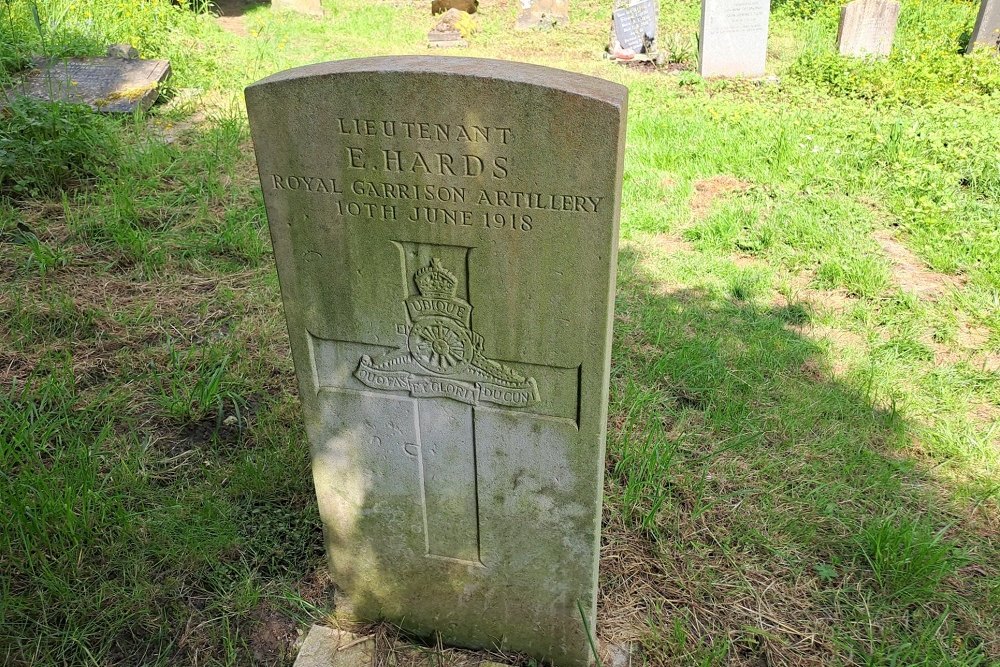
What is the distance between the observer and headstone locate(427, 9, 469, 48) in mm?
9164

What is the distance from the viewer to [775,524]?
2.74 meters

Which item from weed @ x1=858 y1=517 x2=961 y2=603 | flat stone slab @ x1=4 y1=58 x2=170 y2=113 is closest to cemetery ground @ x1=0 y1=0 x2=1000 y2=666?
weed @ x1=858 y1=517 x2=961 y2=603

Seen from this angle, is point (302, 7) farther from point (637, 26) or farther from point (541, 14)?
point (637, 26)

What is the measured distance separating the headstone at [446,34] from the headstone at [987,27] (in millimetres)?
5705

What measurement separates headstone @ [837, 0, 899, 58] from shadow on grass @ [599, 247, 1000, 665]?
6037 millimetres

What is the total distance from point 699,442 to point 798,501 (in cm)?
45

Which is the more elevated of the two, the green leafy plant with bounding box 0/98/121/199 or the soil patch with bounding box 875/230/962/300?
the green leafy plant with bounding box 0/98/121/199

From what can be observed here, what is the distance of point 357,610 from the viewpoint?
2.42 meters

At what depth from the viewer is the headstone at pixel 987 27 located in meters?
8.12

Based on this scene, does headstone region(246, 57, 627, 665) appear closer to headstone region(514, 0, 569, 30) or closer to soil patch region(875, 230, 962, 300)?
soil patch region(875, 230, 962, 300)

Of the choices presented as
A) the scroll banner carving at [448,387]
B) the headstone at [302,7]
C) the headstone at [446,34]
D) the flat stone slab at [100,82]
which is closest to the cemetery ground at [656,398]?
the flat stone slab at [100,82]

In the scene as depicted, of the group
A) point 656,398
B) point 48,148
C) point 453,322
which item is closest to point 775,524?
point 656,398

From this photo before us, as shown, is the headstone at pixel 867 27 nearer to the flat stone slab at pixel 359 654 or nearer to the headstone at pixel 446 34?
the headstone at pixel 446 34

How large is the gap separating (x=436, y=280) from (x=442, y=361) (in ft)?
0.77
